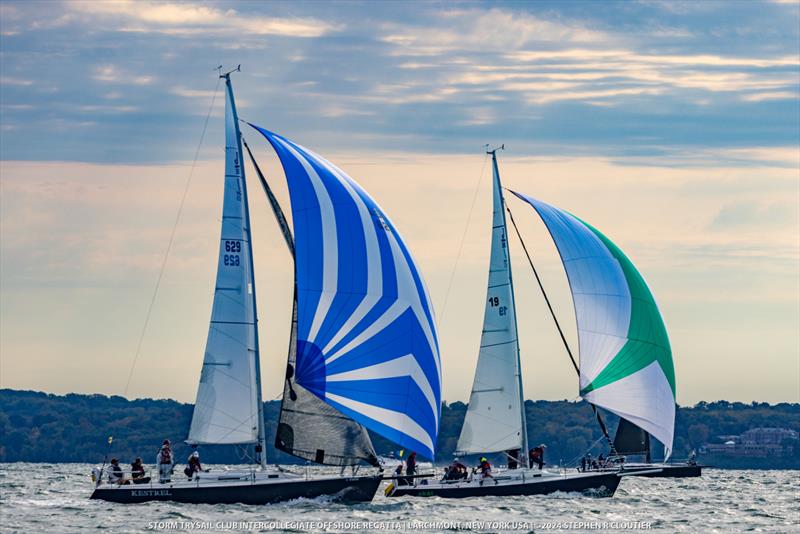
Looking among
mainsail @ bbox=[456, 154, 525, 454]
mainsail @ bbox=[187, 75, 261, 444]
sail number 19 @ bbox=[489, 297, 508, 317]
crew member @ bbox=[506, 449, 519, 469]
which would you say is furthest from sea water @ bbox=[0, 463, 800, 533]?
sail number 19 @ bbox=[489, 297, 508, 317]

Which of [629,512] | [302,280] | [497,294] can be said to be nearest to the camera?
[302,280]

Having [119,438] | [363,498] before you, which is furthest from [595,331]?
[119,438]

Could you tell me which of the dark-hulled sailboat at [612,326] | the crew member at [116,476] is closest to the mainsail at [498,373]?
the dark-hulled sailboat at [612,326]

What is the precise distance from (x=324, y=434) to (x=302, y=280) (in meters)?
3.98

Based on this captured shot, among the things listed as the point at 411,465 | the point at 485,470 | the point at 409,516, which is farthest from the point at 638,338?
the point at 409,516

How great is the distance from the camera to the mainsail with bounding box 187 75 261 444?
39406 millimetres

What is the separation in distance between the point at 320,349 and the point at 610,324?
1303cm

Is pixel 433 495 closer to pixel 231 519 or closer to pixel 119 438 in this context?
pixel 231 519

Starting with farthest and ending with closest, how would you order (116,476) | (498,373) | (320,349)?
(498,373) → (116,476) → (320,349)

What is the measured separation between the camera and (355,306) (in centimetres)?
3888

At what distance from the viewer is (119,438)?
139125 millimetres

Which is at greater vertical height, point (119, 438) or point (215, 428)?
point (119, 438)

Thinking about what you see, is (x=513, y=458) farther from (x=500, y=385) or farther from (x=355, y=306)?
(x=355, y=306)

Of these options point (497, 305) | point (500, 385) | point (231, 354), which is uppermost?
point (497, 305)
